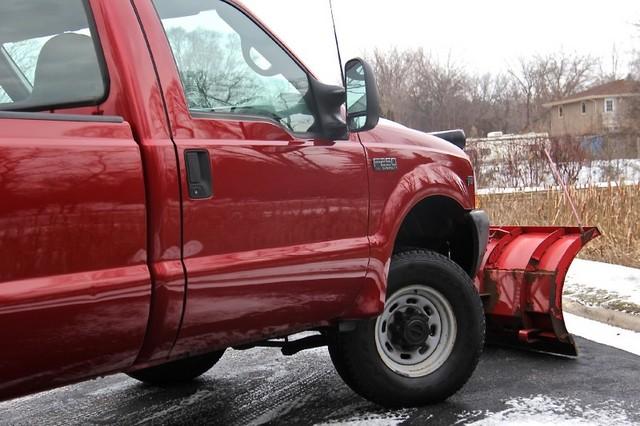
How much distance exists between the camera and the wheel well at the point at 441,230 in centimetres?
403

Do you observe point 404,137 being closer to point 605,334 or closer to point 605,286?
point 605,334

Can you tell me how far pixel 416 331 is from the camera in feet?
12.2

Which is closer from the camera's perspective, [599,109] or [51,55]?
[51,55]

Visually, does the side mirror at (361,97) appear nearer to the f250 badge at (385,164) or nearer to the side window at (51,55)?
the f250 badge at (385,164)

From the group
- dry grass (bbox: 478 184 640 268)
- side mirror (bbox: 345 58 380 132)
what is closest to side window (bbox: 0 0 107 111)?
side mirror (bbox: 345 58 380 132)

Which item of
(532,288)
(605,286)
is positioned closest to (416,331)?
(532,288)

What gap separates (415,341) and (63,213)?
2105mm

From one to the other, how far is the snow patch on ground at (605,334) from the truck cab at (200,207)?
1.73 meters

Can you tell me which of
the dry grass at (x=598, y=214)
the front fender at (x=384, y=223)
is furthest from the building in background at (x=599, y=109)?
the front fender at (x=384, y=223)

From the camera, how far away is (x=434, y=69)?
173 feet

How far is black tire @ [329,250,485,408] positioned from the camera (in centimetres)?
357

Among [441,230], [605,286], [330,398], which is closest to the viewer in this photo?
[330,398]

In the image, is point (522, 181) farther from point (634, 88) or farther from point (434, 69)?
point (434, 69)

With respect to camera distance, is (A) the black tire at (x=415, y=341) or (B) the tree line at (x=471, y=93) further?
(B) the tree line at (x=471, y=93)
